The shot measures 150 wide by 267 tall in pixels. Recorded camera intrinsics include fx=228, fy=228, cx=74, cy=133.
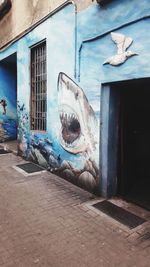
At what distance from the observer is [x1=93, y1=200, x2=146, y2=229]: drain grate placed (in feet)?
11.8

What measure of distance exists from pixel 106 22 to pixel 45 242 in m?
3.77

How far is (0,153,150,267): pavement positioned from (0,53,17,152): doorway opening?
5528 mm

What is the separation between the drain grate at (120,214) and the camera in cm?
360

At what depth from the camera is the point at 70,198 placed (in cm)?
453

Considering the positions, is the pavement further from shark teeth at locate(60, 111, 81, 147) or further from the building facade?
shark teeth at locate(60, 111, 81, 147)

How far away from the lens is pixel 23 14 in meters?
7.16

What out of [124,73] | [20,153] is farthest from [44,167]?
[124,73]

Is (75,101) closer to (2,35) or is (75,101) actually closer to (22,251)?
(22,251)

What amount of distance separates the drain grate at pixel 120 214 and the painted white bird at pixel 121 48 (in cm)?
253

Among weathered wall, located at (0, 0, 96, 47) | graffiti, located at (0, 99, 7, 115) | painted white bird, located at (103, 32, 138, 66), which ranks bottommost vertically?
graffiti, located at (0, 99, 7, 115)

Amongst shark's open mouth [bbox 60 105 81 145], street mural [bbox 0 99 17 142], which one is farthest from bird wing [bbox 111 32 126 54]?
street mural [bbox 0 99 17 142]

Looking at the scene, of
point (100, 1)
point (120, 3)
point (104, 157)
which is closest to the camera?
point (120, 3)

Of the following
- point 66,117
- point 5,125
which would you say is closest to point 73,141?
point 66,117

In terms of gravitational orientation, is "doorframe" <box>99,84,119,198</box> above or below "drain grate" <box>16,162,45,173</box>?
above
